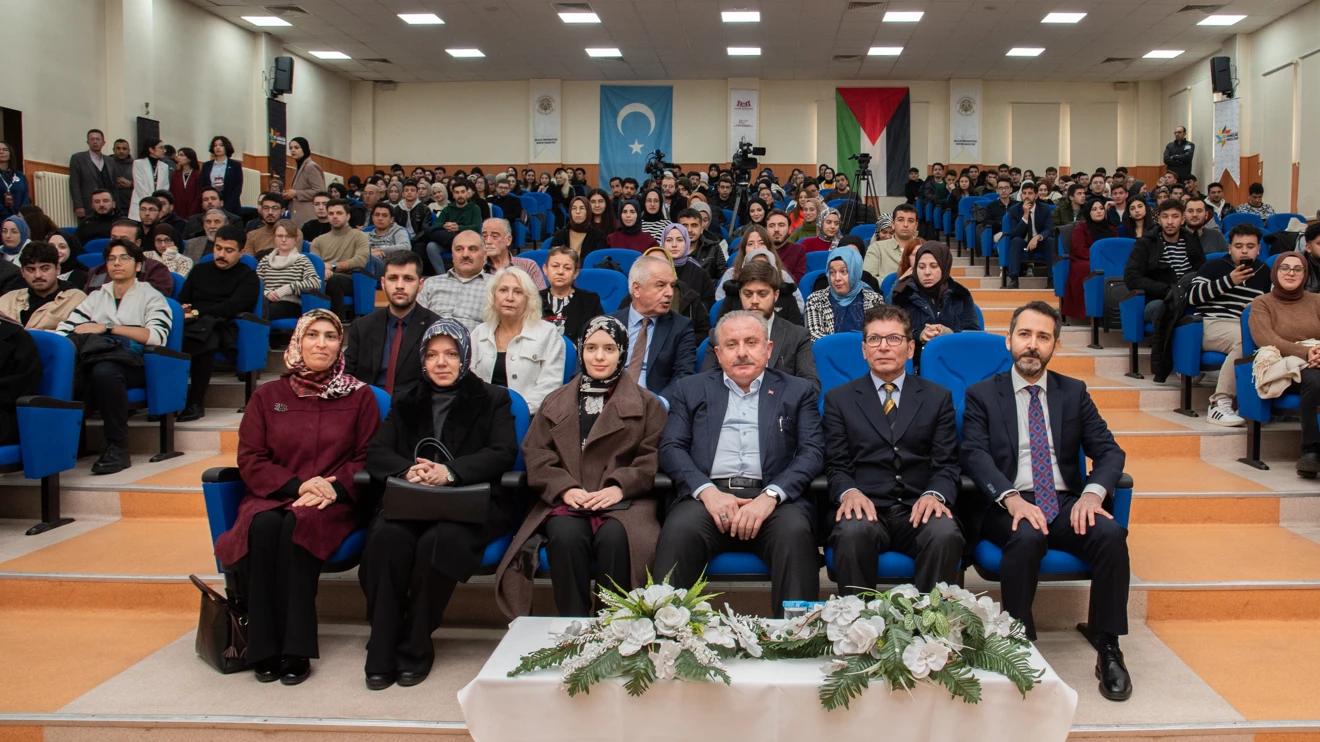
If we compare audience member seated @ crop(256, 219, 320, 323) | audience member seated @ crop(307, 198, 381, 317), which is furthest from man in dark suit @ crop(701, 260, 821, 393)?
audience member seated @ crop(307, 198, 381, 317)

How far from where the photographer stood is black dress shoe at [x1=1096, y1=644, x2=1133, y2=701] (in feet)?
8.18

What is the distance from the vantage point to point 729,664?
1929mm

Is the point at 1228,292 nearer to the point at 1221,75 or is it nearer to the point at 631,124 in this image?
the point at 1221,75

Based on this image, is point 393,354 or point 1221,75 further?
point 1221,75

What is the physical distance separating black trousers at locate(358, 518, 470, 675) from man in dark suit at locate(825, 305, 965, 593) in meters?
1.07

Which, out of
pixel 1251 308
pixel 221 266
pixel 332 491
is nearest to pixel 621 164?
pixel 221 266

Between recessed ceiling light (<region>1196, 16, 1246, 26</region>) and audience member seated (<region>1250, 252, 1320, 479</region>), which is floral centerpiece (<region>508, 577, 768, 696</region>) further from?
recessed ceiling light (<region>1196, 16, 1246, 26</region>)

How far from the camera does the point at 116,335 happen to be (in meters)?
4.36

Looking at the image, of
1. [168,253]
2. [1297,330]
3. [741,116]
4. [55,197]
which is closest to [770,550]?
[1297,330]

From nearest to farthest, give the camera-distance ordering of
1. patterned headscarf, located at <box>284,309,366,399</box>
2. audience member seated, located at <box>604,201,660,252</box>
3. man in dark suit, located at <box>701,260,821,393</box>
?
patterned headscarf, located at <box>284,309,366,399</box>
man in dark suit, located at <box>701,260,821,393</box>
audience member seated, located at <box>604,201,660,252</box>

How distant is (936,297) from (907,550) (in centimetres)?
192

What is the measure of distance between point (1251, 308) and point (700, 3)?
8443 mm

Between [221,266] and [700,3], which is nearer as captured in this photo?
[221,266]

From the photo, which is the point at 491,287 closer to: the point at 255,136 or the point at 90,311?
the point at 90,311
